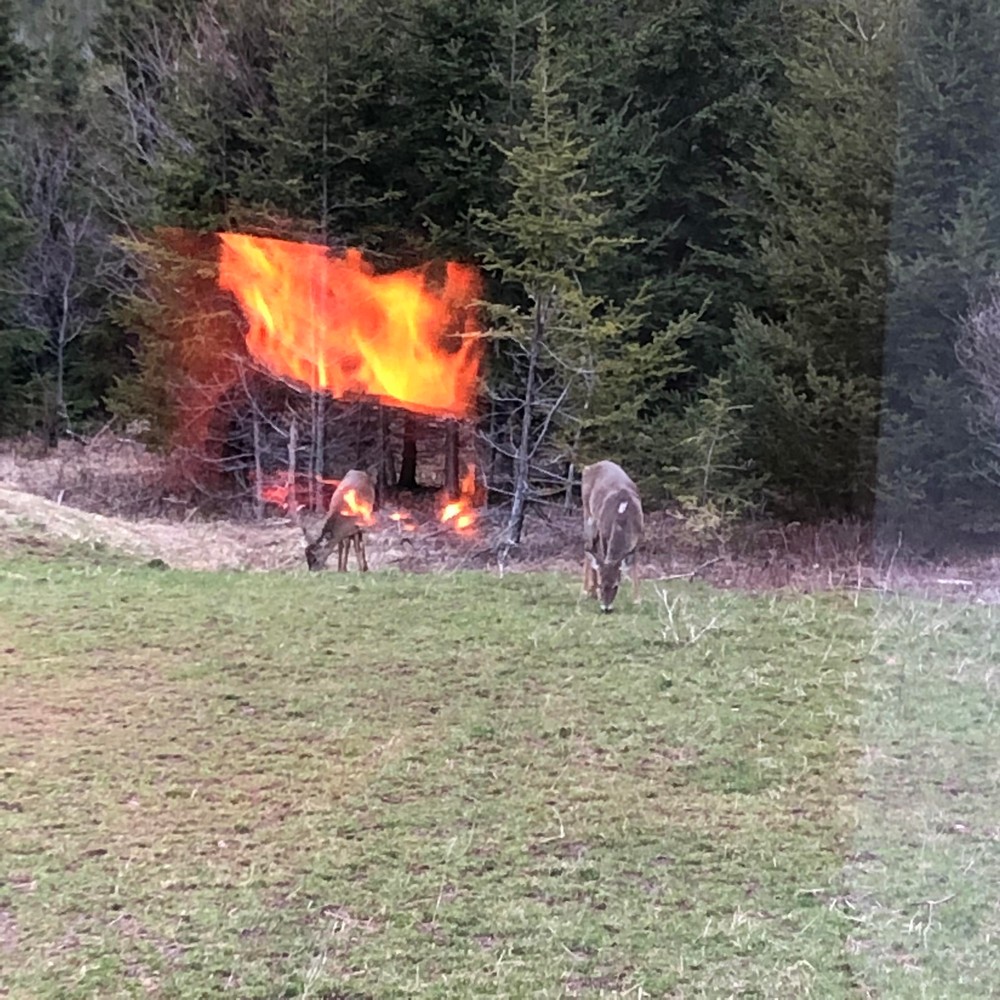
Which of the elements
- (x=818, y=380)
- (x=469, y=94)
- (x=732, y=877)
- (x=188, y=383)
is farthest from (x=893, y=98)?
(x=732, y=877)

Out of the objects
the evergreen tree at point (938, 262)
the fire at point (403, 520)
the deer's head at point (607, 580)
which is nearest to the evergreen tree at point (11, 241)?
the fire at point (403, 520)

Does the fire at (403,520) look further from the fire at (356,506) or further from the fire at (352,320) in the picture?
the fire at (356,506)

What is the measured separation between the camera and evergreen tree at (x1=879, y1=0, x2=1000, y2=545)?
15.0 m

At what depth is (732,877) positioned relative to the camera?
4.51 metres

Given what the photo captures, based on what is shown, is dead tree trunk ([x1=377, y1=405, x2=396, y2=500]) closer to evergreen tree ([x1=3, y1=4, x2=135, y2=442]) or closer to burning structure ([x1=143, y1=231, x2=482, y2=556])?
burning structure ([x1=143, y1=231, x2=482, y2=556])

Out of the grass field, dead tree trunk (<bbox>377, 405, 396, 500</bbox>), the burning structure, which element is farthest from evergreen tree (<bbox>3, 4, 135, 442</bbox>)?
the grass field

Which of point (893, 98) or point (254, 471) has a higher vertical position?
point (893, 98)

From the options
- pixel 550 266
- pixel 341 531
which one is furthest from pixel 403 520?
pixel 341 531

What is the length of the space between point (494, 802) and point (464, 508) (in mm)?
13563

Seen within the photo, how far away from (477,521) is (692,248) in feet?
17.8

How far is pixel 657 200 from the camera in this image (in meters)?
19.6

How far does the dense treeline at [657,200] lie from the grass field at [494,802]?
7700 millimetres

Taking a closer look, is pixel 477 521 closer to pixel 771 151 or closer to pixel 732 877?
pixel 771 151

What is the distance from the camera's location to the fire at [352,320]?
18344 mm
